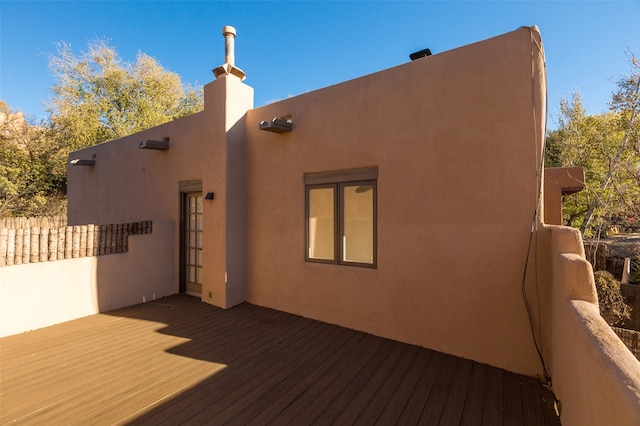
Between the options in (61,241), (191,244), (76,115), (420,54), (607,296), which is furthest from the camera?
(76,115)

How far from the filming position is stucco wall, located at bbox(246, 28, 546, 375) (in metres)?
3.43

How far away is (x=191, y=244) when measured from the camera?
674 centimetres

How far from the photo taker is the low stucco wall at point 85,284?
177 inches

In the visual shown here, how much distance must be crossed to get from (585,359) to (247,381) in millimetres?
2939

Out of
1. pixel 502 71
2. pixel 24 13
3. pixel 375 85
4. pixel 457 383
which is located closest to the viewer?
pixel 457 383

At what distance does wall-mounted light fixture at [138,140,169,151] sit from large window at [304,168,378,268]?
161 inches

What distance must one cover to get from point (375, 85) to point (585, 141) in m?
11.4

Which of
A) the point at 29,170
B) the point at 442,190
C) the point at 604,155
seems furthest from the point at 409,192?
the point at 29,170

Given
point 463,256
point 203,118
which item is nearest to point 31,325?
point 203,118

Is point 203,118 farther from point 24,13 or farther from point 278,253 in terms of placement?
point 24,13

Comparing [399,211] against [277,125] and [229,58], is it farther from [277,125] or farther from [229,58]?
[229,58]

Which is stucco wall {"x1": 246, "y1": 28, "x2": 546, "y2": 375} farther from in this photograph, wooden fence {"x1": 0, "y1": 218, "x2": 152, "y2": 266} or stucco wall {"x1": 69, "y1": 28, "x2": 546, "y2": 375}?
wooden fence {"x1": 0, "y1": 218, "x2": 152, "y2": 266}

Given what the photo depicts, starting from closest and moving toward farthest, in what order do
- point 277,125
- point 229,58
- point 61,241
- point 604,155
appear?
1. point 61,241
2. point 277,125
3. point 229,58
4. point 604,155

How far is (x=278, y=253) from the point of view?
5.55m
